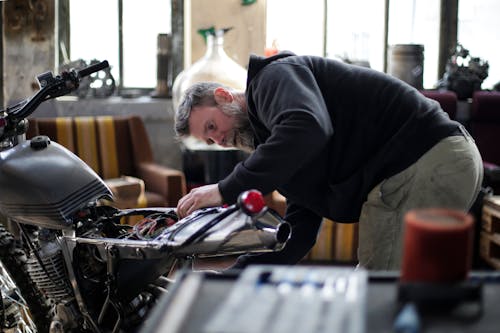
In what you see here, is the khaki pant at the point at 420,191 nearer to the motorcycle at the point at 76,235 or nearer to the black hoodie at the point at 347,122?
the black hoodie at the point at 347,122

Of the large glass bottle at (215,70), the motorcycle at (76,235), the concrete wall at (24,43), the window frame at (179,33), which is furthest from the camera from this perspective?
the window frame at (179,33)

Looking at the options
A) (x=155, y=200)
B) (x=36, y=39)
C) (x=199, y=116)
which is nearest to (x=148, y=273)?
(x=199, y=116)

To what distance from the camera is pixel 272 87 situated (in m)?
1.84

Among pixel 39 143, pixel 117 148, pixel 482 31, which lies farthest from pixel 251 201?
pixel 482 31

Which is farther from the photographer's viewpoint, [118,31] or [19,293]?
[118,31]

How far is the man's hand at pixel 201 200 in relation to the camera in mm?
1722

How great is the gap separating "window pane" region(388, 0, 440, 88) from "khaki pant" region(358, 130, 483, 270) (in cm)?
344

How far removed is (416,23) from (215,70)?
1707 millimetres

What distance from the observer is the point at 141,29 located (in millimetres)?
5172

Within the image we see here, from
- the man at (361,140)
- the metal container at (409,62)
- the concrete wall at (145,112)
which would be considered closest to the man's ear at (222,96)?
the man at (361,140)

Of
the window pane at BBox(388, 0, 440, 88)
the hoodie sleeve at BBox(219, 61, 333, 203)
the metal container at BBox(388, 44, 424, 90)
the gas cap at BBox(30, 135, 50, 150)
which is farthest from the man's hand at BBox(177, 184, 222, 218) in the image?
the window pane at BBox(388, 0, 440, 88)

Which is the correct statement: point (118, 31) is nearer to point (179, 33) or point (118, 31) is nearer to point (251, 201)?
point (179, 33)

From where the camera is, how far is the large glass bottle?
173 inches

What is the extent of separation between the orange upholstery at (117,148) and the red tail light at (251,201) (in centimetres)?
265
